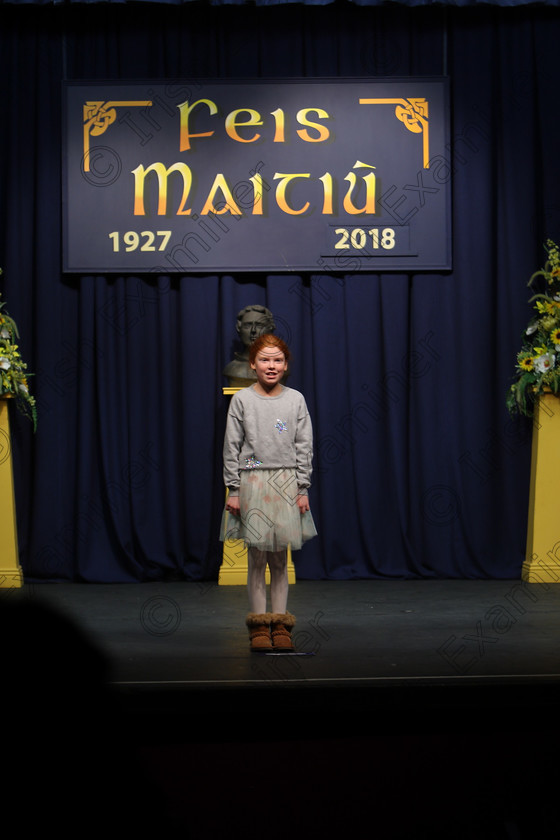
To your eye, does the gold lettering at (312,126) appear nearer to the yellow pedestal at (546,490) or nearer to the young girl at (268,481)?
the yellow pedestal at (546,490)

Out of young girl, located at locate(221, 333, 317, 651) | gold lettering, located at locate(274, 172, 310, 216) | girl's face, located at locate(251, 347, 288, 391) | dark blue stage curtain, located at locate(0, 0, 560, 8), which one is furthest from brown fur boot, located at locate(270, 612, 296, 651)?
dark blue stage curtain, located at locate(0, 0, 560, 8)

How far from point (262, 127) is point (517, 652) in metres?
3.46

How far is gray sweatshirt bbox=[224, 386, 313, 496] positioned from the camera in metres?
3.88

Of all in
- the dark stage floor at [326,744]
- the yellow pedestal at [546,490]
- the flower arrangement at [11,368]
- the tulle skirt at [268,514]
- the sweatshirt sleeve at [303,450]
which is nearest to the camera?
the dark stage floor at [326,744]

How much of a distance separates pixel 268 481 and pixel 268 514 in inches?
5.3

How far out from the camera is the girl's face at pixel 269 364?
393 cm

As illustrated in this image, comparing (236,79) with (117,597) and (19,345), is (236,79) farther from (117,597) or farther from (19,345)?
(117,597)

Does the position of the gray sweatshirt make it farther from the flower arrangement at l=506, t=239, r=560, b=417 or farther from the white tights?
the flower arrangement at l=506, t=239, r=560, b=417

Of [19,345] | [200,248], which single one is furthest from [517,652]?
[19,345]

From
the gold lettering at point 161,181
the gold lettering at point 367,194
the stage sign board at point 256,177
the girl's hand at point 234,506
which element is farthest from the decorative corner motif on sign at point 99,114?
the girl's hand at point 234,506

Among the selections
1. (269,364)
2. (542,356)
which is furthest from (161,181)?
(542,356)

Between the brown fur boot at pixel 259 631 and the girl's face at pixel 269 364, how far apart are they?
3.06 ft

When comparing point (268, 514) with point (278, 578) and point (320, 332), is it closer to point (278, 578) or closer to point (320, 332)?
point (278, 578)

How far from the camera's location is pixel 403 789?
1.44 m
